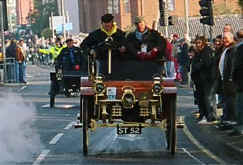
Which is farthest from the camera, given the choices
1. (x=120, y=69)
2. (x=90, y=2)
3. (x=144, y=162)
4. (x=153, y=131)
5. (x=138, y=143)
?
(x=90, y=2)

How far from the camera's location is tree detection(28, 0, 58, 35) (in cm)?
10544

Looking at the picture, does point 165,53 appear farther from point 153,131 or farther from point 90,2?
point 90,2

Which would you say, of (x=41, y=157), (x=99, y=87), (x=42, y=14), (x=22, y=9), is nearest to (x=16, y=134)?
(x=41, y=157)

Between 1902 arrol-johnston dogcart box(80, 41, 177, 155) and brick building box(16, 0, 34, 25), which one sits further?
brick building box(16, 0, 34, 25)

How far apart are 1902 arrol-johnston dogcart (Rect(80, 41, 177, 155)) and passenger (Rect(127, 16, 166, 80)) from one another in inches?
19.3

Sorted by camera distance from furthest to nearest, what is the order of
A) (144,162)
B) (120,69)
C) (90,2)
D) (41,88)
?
(90,2), (41,88), (120,69), (144,162)

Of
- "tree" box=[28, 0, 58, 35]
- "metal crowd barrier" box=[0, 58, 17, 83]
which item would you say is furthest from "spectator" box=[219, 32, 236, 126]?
"tree" box=[28, 0, 58, 35]

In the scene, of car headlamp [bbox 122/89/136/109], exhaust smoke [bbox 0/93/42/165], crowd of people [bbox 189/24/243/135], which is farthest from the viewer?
crowd of people [bbox 189/24/243/135]

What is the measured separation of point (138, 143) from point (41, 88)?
20.2 metres

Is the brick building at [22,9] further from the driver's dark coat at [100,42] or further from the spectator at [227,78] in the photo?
the driver's dark coat at [100,42]

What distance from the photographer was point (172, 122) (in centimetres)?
1359

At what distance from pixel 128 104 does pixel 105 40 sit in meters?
1.36

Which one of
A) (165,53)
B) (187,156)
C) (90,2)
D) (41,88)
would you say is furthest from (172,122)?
(90,2)

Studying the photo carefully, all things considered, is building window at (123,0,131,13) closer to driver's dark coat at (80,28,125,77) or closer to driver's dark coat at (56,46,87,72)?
driver's dark coat at (56,46,87,72)
